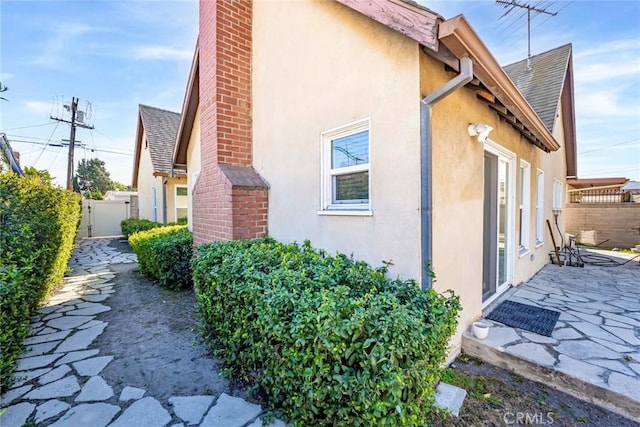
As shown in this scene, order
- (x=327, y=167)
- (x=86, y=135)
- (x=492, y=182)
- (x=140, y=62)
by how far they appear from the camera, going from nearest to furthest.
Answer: (x=327, y=167) → (x=492, y=182) → (x=140, y=62) → (x=86, y=135)

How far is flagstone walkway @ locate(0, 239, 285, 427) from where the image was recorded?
2.46 metres

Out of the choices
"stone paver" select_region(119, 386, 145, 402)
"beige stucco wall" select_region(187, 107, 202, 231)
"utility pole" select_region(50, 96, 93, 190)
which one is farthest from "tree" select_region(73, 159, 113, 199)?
"stone paver" select_region(119, 386, 145, 402)

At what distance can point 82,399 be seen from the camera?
274cm

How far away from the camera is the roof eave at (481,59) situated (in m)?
2.43

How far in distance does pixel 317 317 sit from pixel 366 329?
36 cm

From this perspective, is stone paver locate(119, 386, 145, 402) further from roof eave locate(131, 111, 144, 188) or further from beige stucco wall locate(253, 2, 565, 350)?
roof eave locate(131, 111, 144, 188)

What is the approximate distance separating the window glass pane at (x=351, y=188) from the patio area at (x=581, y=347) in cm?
218

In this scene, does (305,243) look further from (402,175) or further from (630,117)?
(630,117)

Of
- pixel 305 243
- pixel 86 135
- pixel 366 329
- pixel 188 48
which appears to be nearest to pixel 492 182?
pixel 305 243

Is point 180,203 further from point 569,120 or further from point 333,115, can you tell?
point 569,120

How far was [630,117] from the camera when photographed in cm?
1379

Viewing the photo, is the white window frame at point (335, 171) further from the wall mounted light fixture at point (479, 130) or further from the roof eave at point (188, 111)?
the roof eave at point (188, 111)

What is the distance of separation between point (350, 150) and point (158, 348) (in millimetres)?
3629

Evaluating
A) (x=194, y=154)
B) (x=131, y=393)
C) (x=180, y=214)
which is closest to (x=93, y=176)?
(x=180, y=214)
